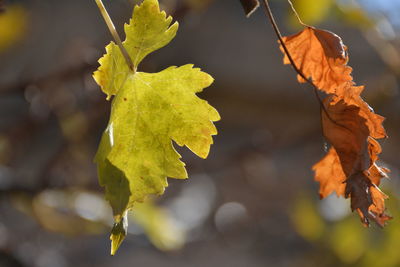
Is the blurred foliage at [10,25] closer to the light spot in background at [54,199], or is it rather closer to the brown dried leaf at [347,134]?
the light spot in background at [54,199]

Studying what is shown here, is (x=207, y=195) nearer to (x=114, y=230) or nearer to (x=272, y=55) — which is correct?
(x=272, y=55)

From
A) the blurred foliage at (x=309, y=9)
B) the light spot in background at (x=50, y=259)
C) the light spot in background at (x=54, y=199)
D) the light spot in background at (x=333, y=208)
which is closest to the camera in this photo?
the blurred foliage at (x=309, y=9)

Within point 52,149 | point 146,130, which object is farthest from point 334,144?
point 52,149

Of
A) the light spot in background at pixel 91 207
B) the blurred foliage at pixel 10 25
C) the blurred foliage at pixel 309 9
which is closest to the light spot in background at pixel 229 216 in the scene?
the light spot in background at pixel 91 207

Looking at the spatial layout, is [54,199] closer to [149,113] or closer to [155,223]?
[155,223]

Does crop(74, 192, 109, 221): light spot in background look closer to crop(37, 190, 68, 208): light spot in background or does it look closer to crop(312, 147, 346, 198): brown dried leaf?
crop(37, 190, 68, 208): light spot in background

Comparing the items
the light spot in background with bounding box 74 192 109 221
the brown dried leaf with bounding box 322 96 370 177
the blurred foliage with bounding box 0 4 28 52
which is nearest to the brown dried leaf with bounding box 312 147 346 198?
the brown dried leaf with bounding box 322 96 370 177
